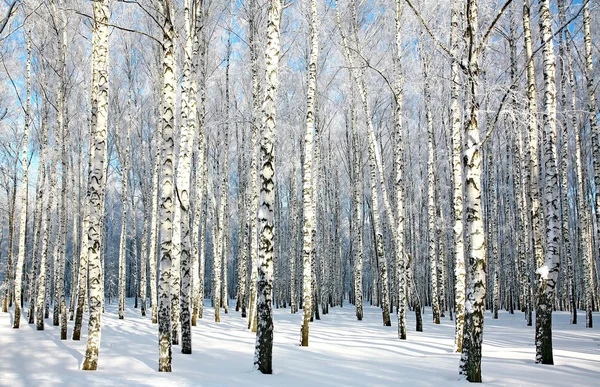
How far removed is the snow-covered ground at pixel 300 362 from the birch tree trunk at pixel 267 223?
0.38 m

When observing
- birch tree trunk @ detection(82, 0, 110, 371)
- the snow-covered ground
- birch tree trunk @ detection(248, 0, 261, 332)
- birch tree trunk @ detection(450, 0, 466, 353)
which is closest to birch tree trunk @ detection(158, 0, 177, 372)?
the snow-covered ground

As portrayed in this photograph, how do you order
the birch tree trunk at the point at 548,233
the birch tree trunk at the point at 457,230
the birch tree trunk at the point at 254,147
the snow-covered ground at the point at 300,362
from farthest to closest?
the birch tree trunk at the point at 254,147 < the birch tree trunk at the point at 457,230 < the birch tree trunk at the point at 548,233 < the snow-covered ground at the point at 300,362

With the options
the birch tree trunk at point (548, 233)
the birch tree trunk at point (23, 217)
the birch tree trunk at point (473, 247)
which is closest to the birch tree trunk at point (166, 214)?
the birch tree trunk at point (473, 247)

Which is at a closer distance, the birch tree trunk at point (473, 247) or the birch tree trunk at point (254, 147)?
the birch tree trunk at point (473, 247)

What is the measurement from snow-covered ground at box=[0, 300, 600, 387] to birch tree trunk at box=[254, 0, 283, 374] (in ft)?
1.24

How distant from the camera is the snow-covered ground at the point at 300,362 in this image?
17.4ft

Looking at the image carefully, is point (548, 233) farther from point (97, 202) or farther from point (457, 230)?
Result: point (97, 202)

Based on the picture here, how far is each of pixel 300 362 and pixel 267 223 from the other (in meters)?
2.63

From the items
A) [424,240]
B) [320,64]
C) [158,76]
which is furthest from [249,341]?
[424,240]

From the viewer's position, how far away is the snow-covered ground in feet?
17.4

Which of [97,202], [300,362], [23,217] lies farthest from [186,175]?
[23,217]

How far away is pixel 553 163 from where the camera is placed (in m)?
7.00

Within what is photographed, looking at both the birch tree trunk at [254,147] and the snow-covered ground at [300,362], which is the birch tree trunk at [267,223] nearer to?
the snow-covered ground at [300,362]

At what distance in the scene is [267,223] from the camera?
6.07 m
